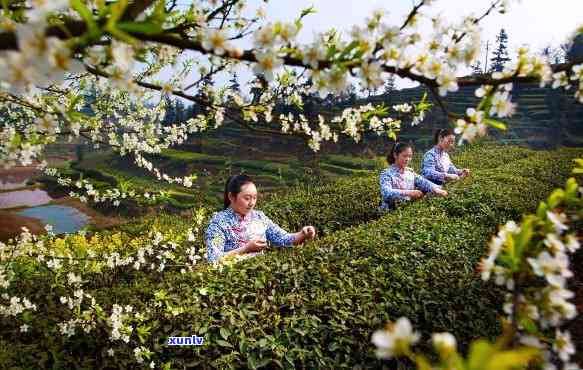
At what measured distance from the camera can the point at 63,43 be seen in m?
0.85

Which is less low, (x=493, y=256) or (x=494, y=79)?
(x=494, y=79)

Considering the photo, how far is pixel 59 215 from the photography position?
20.8m

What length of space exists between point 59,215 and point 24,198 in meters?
3.97

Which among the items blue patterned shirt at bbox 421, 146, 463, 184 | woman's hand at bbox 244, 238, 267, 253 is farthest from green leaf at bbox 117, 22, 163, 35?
blue patterned shirt at bbox 421, 146, 463, 184

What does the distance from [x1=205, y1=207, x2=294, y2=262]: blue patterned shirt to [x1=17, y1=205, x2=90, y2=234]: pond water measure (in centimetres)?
1678

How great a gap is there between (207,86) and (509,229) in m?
2.27

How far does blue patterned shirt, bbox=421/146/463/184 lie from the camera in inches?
314

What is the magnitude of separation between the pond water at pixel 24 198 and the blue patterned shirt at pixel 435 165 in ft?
69.8

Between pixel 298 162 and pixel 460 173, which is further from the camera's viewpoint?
pixel 298 162

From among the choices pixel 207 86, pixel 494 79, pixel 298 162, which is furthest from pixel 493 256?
pixel 298 162

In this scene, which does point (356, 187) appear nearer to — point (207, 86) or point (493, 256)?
point (207, 86)

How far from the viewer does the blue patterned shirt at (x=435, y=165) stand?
7984 millimetres

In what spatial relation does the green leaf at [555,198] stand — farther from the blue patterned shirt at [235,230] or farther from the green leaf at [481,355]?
the blue patterned shirt at [235,230]

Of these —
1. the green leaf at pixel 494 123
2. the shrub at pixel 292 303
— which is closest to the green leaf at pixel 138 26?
the green leaf at pixel 494 123
